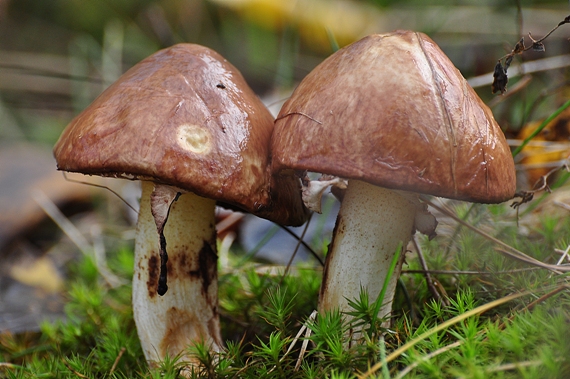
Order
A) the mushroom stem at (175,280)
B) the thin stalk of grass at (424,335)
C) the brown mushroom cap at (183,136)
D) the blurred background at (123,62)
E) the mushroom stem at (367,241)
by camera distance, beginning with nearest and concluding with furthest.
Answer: the thin stalk of grass at (424,335) → the brown mushroom cap at (183,136) → the mushroom stem at (367,241) → the mushroom stem at (175,280) → the blurred background at (123,62)

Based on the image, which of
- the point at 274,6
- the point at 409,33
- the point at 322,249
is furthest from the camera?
the point at 274,6

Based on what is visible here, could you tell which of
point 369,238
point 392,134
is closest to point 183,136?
point 392,134

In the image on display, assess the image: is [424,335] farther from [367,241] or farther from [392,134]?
[392,134]

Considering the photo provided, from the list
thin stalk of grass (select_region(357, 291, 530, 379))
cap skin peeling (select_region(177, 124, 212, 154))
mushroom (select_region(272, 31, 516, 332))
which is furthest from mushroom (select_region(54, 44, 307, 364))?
thin stalk of grass (select_region(357, 291, 530, 379))

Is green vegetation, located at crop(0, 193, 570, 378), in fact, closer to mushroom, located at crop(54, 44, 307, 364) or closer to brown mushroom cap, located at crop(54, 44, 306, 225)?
mushroom, located at crop(54, 44, 307, 364)

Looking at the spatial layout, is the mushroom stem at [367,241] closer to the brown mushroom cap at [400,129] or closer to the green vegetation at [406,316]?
the green vegetation at [406,316]

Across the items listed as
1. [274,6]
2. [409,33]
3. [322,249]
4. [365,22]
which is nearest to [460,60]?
[365,22]

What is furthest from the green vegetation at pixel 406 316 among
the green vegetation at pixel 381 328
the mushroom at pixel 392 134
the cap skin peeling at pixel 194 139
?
the cap skin peeling at pixel 194 139

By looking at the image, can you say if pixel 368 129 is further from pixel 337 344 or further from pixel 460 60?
pixel 460 60
